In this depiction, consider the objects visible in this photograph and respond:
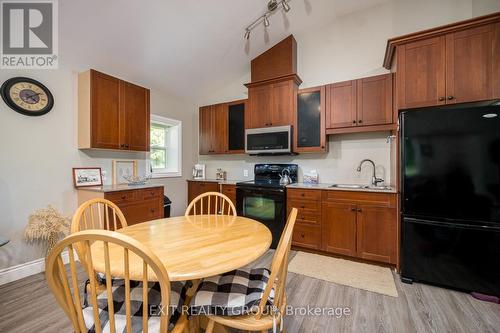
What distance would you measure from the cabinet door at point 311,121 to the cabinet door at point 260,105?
1.54 ft

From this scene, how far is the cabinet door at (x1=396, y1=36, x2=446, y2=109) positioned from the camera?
2227 mm

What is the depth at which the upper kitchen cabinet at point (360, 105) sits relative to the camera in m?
2.72

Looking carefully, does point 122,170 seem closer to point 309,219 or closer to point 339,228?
point 309,219

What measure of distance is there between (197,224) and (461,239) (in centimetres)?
233

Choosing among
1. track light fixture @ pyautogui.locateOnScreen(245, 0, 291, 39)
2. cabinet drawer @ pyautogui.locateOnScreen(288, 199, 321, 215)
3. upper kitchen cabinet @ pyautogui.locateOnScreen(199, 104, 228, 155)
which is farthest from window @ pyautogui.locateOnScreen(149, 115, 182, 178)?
cabinet drawer @ pyautogui.locateOnScreen(288, 199, 321, 215)

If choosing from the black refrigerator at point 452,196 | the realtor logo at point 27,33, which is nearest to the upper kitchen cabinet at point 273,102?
the black refrigerator at point 452,196

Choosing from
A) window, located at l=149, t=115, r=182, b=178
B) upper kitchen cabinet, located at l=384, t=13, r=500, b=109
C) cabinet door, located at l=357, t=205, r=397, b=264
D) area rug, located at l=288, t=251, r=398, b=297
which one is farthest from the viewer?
window, located at l=149, t=115, r=182, b=178

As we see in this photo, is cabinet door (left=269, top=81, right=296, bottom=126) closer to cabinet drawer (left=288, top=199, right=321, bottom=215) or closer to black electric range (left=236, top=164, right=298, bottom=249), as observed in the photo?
black electric range (left=236, top=164, right=298, bottom=249)

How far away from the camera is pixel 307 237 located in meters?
2.97

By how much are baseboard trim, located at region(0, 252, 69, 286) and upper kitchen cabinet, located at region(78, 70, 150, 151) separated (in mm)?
1355

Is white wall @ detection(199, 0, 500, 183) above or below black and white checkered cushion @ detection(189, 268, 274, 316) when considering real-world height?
above

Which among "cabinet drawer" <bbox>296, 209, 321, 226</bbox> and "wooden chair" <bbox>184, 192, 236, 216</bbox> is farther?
"cabinet drawer" <bbox>296, 209, 321, 226</bbox>

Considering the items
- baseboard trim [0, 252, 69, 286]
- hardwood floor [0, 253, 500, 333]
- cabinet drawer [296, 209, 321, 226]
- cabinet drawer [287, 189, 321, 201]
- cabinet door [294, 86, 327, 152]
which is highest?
Answer: cabinet door [294, 86, 327, 152]

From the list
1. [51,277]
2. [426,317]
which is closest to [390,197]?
[426,317]
